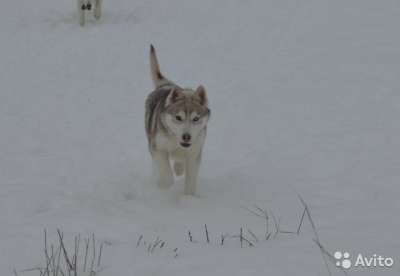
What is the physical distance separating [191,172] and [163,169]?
0.82 ft

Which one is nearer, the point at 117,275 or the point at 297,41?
the point at 117,275

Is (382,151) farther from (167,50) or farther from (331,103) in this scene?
(167,50)

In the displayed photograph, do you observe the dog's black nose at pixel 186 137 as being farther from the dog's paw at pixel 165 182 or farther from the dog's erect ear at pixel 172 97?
the dog's paw at pixel 165 182

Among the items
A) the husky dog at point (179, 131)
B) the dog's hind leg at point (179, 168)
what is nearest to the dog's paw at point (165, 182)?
the husky dog at point (179, 131)

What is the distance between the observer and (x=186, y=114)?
5.33 meters

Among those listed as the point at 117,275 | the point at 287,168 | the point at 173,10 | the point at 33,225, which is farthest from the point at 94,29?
the point at 117,275

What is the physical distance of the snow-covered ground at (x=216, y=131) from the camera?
13.5 ft

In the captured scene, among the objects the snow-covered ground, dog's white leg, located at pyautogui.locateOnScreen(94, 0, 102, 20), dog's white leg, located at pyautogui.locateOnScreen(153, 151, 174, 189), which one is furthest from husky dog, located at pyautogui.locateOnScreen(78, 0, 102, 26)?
dog's white leg, located at pyautogui.locateOnScreen(153, 151, 174, 189)

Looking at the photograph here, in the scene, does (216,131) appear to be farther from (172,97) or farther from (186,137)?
(186,137)

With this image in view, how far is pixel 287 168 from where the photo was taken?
21.2ft

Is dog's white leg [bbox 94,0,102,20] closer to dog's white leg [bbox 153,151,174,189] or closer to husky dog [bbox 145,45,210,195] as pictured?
husky dog [bbox 145,45,210,195]

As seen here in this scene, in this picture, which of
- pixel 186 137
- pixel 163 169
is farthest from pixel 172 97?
pixel 163 169

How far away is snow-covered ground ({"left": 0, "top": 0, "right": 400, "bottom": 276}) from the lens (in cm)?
411

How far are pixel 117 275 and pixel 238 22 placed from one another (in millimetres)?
10759
